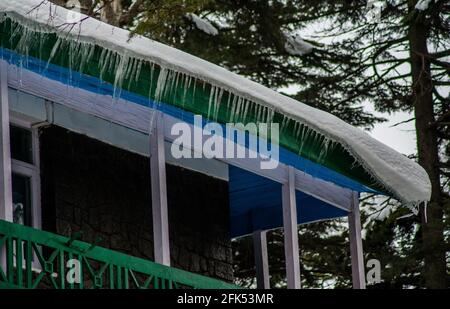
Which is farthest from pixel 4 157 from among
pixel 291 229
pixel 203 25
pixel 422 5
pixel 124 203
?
pixel 422 5

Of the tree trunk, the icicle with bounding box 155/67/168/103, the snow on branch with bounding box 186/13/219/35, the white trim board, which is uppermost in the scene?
the snow on branch with bounding box 186/13/219/35

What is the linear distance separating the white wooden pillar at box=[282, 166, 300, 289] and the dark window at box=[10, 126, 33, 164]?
106 inches

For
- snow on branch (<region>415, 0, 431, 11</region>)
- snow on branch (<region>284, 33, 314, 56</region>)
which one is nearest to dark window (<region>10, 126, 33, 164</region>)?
snow on branch (<region>415, 0, 431, 11</region>)

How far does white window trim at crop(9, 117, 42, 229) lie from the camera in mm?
14492

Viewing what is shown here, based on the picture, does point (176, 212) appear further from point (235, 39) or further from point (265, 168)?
point (235, 39)

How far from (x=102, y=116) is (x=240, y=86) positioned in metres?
1.83

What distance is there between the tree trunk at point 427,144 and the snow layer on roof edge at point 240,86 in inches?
351

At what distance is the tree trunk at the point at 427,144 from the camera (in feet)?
78.3

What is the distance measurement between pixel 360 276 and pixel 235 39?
8.96m

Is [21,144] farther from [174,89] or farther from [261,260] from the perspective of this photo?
[261,260]

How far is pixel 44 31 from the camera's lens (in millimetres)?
12820

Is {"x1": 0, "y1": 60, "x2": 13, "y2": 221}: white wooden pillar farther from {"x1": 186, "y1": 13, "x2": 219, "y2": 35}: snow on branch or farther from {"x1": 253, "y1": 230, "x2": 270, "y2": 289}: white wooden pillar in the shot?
{"x1": 186, "y1": 13, "x2": 219, "y2": 35}: snow on branch

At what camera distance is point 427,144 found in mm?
25234
